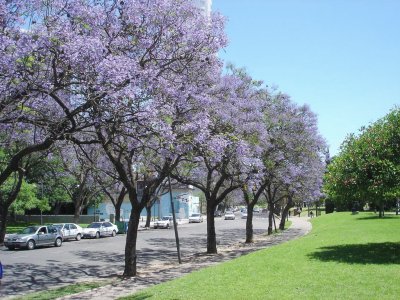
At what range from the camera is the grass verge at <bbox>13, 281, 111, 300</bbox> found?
1309 centimetres

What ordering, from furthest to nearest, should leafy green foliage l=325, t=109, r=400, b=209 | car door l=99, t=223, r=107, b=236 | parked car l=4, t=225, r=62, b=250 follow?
car door l=99, t=223, r=107, b=236
parked car l=4, t=225, r=62, b=250
leafy green foliage l=325, t=109, r=400, b=209

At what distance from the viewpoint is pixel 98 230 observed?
38719 mm

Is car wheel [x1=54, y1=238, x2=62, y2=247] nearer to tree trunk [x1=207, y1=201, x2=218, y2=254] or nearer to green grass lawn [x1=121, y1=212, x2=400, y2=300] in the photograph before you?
tree trunk [x1=207, y1=201, x2=218, y2=254]

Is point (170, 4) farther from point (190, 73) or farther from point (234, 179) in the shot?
point (234, 179)

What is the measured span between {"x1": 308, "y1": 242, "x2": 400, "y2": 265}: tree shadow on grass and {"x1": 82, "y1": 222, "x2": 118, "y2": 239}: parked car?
24.6 meters

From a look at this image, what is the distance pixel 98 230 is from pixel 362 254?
2726 centimetres

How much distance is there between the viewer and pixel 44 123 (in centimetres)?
1080

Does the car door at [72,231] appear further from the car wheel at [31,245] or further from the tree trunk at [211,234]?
the tree trunk at [211,234]

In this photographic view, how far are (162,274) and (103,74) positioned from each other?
32.0ft

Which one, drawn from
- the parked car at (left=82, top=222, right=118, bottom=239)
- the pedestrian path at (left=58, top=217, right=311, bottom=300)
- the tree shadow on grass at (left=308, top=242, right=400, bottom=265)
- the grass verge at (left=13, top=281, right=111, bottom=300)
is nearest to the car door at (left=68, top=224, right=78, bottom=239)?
the parked car at (left=82, top=222, right=118, bottom=239)

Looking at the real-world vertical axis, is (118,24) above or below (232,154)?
above

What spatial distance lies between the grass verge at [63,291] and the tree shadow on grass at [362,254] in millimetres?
7290

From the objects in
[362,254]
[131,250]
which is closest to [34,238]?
[131,250]

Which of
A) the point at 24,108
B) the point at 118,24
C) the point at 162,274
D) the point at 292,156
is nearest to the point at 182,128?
the point at 118,24
